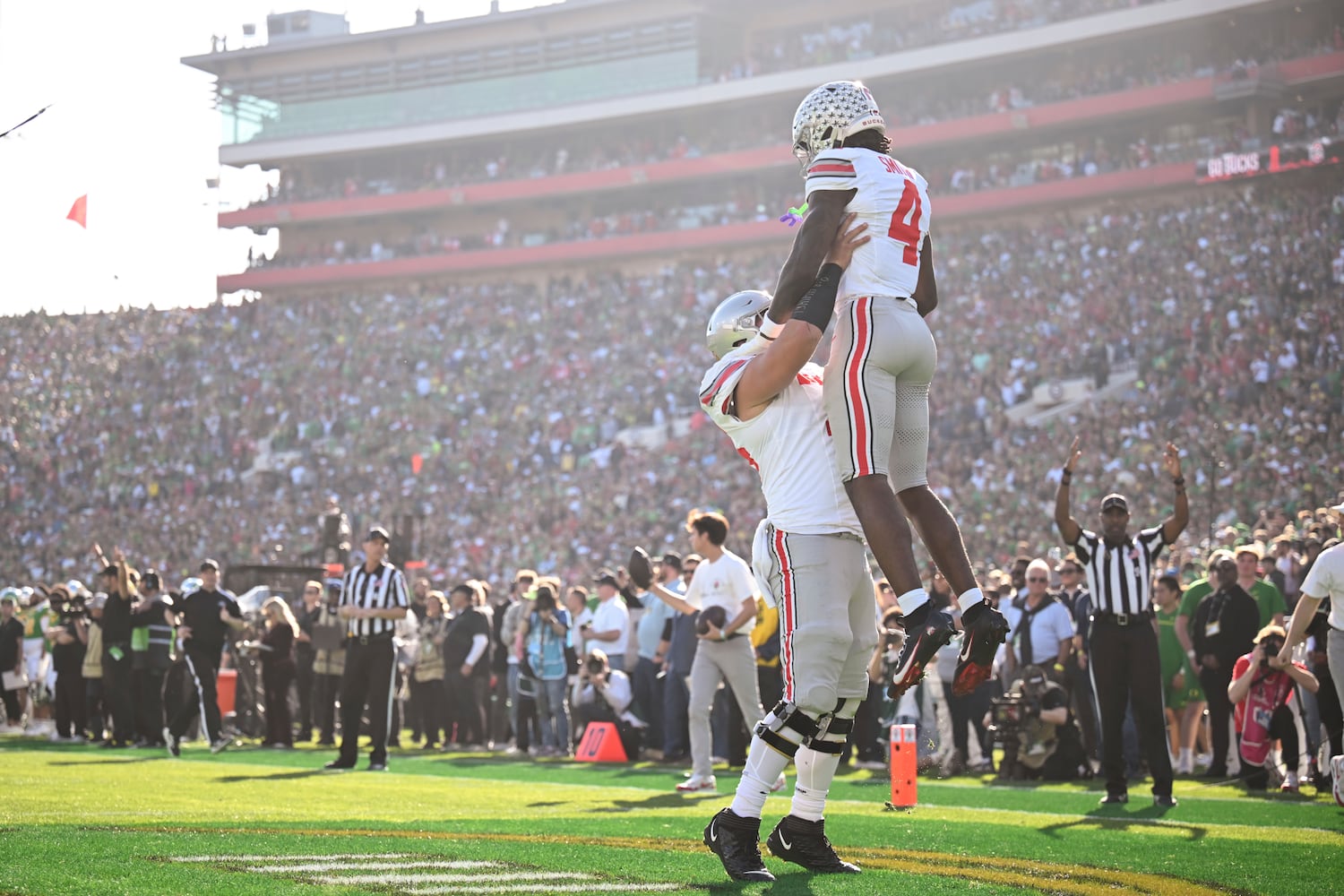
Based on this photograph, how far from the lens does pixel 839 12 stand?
51.7m

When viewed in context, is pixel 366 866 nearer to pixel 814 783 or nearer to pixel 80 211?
pixel 814 783

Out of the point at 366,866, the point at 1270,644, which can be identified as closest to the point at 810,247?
the point at 366,866

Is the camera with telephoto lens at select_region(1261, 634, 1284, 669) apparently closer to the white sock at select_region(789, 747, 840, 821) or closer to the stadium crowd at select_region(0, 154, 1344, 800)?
the stadium crowd at select_region(0, 154, 1344, 800)

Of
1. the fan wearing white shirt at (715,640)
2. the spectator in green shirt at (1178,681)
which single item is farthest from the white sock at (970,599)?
the spectator in green shirt at (1178,681)

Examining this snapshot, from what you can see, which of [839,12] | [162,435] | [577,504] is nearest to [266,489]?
[162,435]

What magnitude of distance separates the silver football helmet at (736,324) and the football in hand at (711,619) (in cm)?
471

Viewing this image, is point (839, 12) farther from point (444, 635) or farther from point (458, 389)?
point (444, 635)

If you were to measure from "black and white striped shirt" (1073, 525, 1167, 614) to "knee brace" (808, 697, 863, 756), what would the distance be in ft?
14.7

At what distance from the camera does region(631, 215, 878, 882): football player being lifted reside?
5.50 metres

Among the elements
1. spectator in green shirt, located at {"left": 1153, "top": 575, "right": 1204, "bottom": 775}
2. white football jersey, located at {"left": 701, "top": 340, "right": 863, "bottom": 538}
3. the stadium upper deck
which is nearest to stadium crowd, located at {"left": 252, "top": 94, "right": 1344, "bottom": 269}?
the stadium upper deck

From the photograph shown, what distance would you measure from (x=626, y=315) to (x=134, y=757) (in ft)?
95.9

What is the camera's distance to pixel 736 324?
6113 mm

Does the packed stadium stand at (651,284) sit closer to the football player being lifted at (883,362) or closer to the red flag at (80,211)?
the red flag at (80,211)

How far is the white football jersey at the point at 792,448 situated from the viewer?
5.66 m
